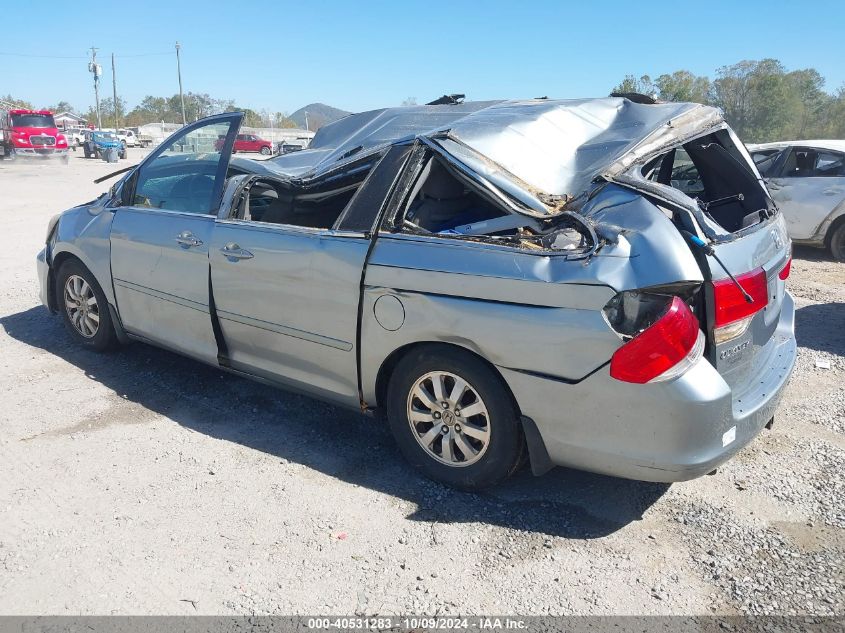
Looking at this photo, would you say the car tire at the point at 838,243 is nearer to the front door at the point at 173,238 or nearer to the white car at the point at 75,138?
the front door at the point at 173,238

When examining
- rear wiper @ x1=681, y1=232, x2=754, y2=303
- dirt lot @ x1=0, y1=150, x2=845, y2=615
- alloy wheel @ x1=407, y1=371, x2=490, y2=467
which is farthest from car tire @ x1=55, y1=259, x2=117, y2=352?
rear wiper @ x1=681, y1=232, x2=754, y2=303

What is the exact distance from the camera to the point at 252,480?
11.8ft

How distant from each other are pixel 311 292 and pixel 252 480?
1033 millimetres

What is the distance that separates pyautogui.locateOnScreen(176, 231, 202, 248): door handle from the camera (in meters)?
4.32

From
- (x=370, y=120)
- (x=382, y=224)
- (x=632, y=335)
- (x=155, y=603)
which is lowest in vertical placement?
(x=155, y=603)

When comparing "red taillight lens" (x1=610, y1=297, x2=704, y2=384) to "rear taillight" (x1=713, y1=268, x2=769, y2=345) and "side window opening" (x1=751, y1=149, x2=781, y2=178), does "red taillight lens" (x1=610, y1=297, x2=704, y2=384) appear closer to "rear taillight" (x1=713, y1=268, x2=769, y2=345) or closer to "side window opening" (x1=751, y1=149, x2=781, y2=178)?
"rear taillight" (x1=713, y1=268, x2=769, y2=345)

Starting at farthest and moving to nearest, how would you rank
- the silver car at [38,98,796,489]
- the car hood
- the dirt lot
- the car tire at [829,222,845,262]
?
the car tire at [829,222,845,262] < the car hood < the silver car at [38,98,796,489] < the dirt lot

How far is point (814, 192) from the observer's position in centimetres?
911

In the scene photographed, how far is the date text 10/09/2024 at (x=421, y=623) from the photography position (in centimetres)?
257

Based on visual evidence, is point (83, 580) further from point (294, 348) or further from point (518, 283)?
point (518, 283)

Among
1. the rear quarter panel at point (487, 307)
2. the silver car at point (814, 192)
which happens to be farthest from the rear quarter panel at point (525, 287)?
the silver car at point (814, 192)

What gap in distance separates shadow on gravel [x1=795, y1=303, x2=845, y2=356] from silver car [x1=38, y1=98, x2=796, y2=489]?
7.08ft

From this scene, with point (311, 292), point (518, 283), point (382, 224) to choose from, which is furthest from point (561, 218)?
point (311, 292)

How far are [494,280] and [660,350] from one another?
0.76 metres
